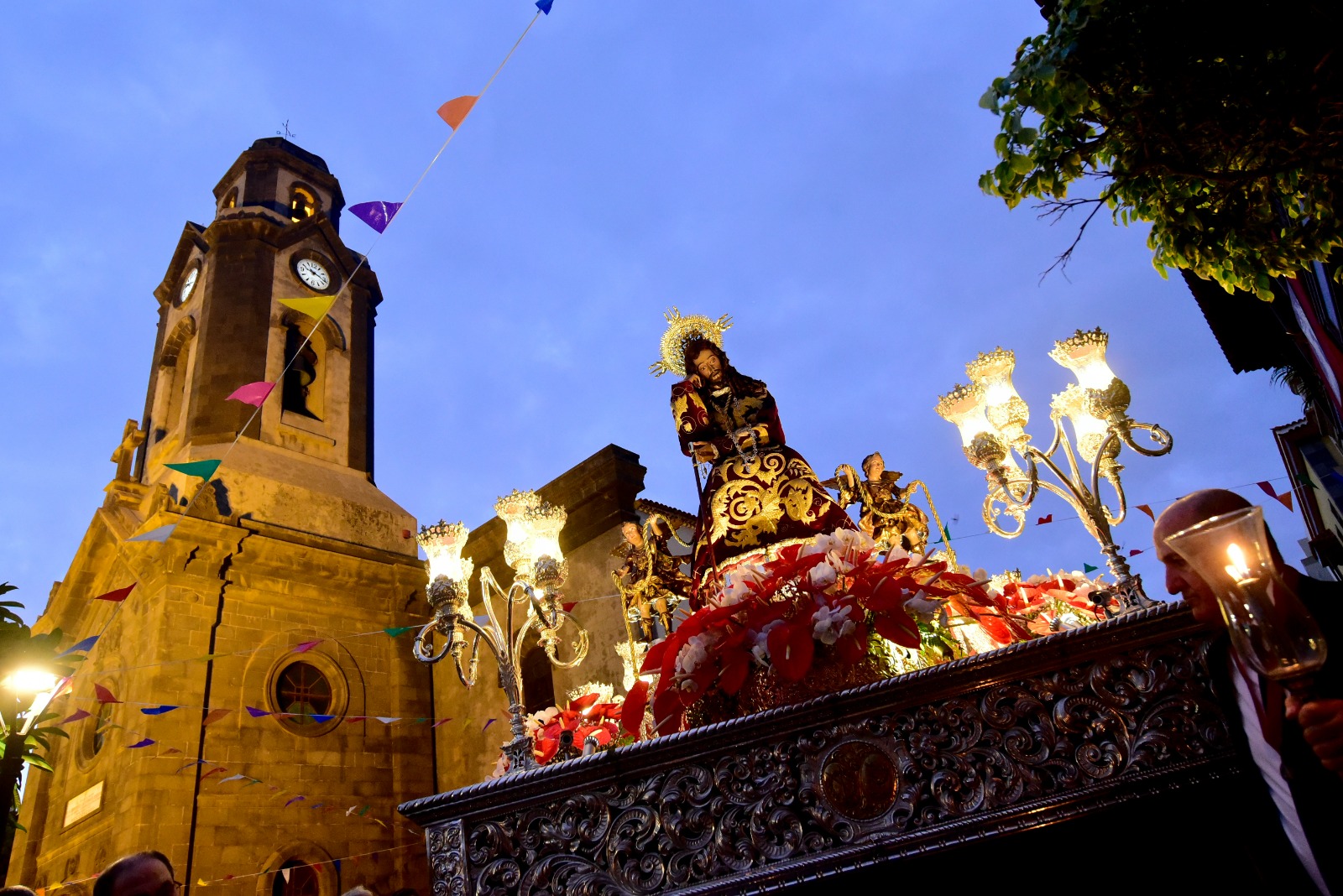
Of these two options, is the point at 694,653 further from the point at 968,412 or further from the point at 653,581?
the point at 968,412

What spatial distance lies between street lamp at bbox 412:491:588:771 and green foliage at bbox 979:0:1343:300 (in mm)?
2925

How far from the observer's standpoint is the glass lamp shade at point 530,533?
5141 mm

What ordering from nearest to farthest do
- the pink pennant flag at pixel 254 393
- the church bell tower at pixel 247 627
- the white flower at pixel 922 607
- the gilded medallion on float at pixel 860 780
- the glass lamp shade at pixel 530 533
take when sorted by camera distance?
the gilded medallion on float at pixel 860 780 < the white flower at pixel 922 607 < the glass lamp shade at pixel 530 533 < the pink pennant flag at pixel 254 393 < the church bell tower at pixel 247 627

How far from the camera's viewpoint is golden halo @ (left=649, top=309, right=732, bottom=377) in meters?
5.98

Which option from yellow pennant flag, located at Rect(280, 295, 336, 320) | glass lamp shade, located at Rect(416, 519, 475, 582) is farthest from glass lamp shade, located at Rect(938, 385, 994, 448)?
yellow pennant flag, located at Rect(280, 295, 336, 320)

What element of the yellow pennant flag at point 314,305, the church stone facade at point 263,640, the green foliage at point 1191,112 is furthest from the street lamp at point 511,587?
the church stone facade at point 263,640

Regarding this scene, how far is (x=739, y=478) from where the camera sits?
4223 millimetres

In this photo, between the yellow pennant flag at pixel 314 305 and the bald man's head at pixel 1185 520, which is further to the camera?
the yellow pennant flag at pixel 314 305

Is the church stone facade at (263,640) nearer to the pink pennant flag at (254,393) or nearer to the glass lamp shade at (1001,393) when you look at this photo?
the pink pennant flag at (254,393)

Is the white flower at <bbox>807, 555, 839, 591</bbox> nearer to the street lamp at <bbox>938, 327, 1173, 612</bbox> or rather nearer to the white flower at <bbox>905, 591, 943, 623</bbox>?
the white flower at <bbox>905, 591, 943, 623</bbox>

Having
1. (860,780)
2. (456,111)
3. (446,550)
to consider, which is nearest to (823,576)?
(860,780)

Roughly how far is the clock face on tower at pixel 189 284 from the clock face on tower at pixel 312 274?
2151 millimetres

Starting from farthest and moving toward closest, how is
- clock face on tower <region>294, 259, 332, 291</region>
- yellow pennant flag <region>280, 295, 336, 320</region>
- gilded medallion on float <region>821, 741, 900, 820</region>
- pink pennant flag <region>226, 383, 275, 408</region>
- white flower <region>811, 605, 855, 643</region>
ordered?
1. clock face on tower <region>294, 259, 332, 291</region>
2. pink pennant flag <region>226, 383, 275, 408</region>
3. yellow pennant flag <region>280, 295, 336, 320</region>
4. white flower <region>811, 605, 855, 643</region>
5. gilded medallion on float <region>821, 741, 900, 820</region>

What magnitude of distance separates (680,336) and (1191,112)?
Answer: 13.5ft
